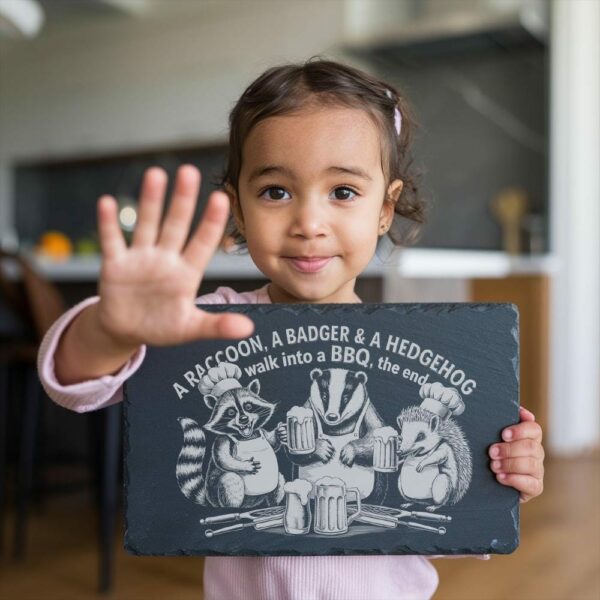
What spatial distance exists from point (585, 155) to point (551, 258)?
520mm

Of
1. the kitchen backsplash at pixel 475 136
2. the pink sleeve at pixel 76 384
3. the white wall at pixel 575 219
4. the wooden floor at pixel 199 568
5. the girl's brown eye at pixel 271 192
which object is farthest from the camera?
the kitchen backsplash at pixel 475 136

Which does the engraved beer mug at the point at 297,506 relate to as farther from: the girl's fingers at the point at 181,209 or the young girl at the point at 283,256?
the girl's fingers at the point at 181,209

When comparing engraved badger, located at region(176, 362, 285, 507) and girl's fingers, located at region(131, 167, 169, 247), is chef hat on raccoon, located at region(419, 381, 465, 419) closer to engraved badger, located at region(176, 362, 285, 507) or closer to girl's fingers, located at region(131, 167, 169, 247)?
engraved badger, located at region(176, 362, 285, 507)

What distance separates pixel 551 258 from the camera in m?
3.97

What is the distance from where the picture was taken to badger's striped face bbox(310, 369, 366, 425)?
694mm

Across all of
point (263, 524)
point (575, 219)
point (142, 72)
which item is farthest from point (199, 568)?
point (142, 72)

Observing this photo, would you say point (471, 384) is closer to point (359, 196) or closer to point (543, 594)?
point (359, 196)

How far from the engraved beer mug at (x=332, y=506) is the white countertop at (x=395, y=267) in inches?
45.6

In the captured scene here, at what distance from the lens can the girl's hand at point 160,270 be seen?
0.57m

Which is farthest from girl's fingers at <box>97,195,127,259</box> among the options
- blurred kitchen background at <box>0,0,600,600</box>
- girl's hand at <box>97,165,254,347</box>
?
blurred kitchen background at <box>0,0,600,600</box>

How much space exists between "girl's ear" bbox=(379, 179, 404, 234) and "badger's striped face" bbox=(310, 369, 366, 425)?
0.81ft

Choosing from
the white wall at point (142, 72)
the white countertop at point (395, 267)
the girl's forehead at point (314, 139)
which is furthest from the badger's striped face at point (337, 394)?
the white wall at point (142, 72)

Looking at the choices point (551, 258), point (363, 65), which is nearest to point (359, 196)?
point (551, 258)

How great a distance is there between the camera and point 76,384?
2.23 ft
